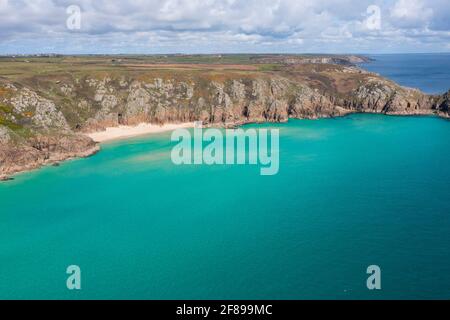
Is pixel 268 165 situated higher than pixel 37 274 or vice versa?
pixel 268 165

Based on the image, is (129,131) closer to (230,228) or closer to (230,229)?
(230,228)

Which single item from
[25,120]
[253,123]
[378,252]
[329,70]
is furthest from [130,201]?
[329,70]

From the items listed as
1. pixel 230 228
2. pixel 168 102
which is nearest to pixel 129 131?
pixel 168 102

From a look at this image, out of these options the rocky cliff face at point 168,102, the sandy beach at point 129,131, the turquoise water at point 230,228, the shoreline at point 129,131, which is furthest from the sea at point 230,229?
the sandy beach at point 129,131

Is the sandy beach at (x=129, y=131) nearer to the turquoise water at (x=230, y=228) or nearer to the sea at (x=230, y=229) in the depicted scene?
the sea at (x=230, y=229)

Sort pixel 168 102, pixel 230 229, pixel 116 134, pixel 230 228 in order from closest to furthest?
1. pixel 230 229
2. pixel 230 228
3. pixel 116 134
4. pixel 168 102

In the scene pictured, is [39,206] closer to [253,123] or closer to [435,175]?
[435,175]
